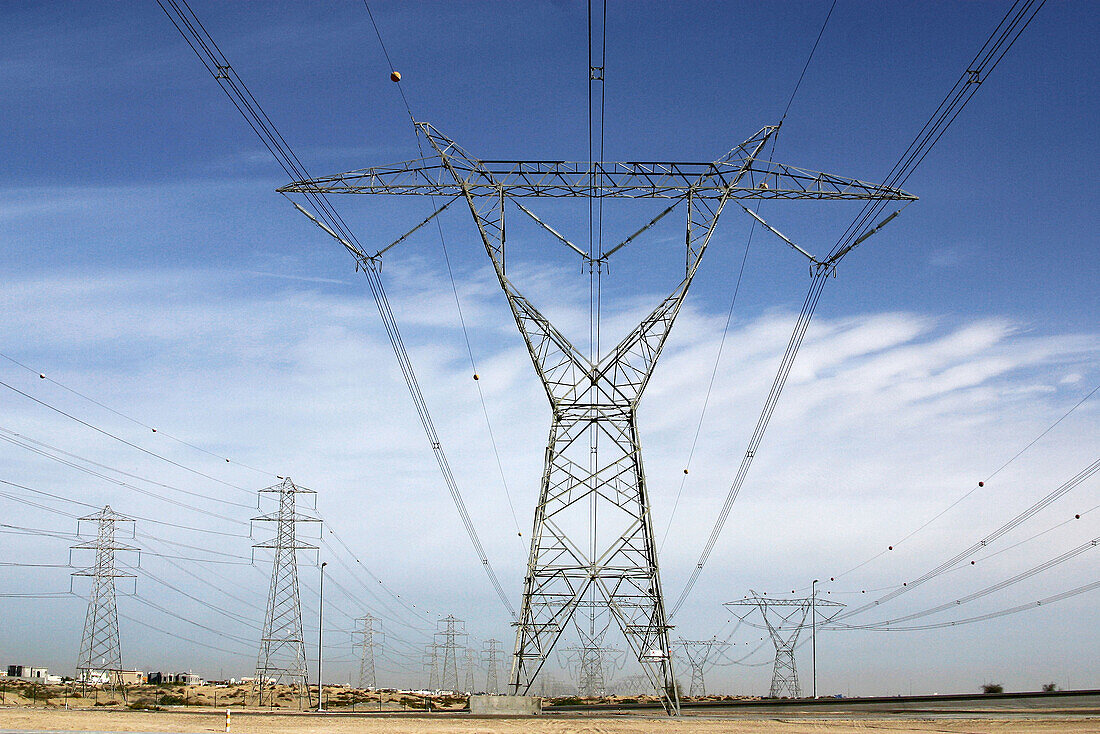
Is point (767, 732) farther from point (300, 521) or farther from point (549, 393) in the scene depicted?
point (300, 521)

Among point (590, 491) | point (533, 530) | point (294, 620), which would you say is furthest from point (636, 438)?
point (294, 620)

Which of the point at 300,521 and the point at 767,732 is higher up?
the point at 300,521

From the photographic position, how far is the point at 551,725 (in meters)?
34.3

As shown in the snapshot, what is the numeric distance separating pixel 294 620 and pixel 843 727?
6061 cm

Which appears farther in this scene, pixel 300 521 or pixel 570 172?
pixel 300 521

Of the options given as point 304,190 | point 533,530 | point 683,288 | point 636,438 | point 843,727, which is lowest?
point 843,727

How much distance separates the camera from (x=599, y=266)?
42.0m

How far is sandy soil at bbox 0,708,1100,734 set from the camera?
103 feet

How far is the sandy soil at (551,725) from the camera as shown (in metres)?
31.4

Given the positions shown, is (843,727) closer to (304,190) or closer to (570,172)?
(570,172)

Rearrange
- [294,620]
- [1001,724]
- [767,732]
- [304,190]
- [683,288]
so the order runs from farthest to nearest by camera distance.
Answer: [294,620] → [683,288] → [304,190] → [1001,724] → [767,732]

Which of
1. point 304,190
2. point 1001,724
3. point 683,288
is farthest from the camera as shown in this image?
point 683,288

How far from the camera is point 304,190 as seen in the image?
37719mm

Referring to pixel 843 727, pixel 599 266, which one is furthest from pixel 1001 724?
pixel 599 266
